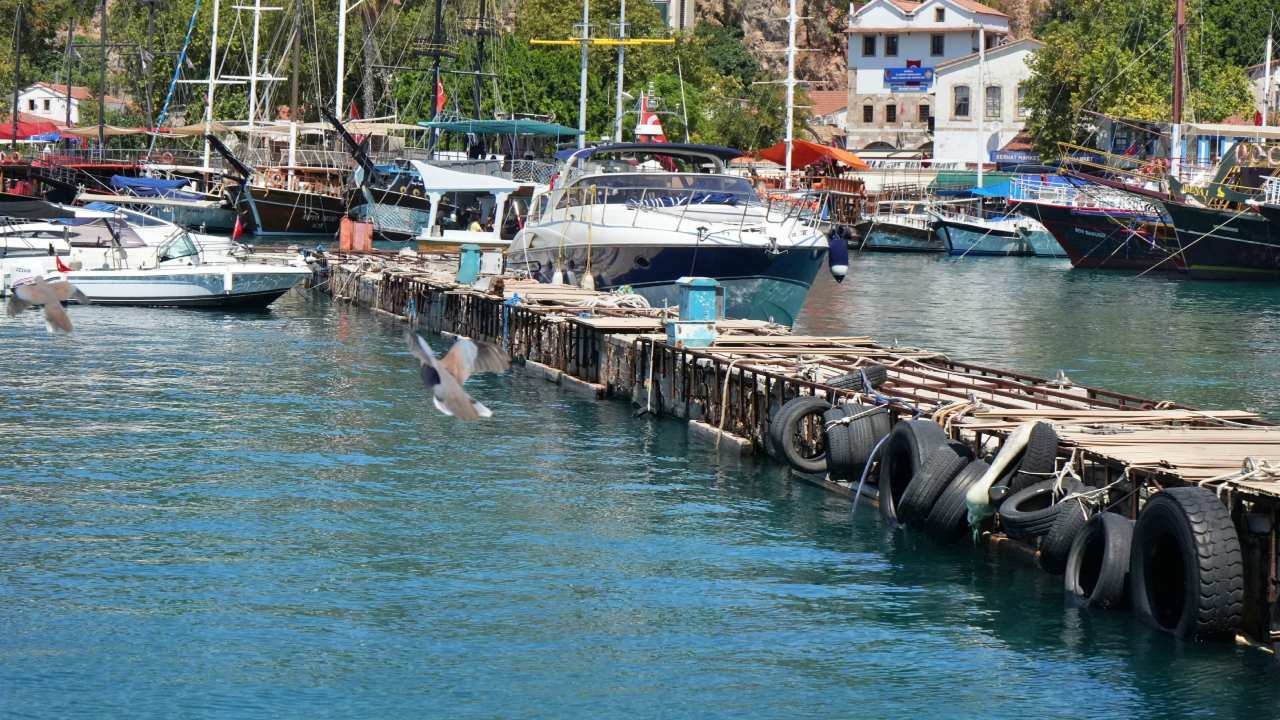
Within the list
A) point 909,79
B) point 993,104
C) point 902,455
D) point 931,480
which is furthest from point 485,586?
point 909,79

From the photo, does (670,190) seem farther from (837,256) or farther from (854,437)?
(854,437)

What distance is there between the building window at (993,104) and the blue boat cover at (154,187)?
52.2 m

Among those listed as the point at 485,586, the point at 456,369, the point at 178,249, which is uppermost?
the point at 178,249

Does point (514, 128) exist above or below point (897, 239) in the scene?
above

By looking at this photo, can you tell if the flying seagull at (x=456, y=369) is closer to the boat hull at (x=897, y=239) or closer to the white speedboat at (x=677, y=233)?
the white speedboat at (x=677, y=233)

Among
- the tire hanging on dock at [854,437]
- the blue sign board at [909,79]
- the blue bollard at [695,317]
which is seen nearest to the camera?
the tire hanging on dock at [854,437]

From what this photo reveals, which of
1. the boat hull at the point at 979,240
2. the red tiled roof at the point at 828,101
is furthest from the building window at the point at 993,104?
the boat hull at the point at 979,240

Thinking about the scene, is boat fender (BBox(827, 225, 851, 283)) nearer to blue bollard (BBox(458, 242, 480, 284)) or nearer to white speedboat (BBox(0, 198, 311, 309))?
blue bollard (BBox(458, 242, 480, 284))

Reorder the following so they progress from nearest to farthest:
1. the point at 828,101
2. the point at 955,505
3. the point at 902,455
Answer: the point at 955,505 < the point at 902,455 < the point at 828,101

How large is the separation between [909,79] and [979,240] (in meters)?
35.5

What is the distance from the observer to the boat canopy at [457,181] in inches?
2391

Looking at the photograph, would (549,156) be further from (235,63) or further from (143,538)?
(143,538)

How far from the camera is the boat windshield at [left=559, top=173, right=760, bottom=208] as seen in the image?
36.1 metres

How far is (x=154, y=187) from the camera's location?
266ft
